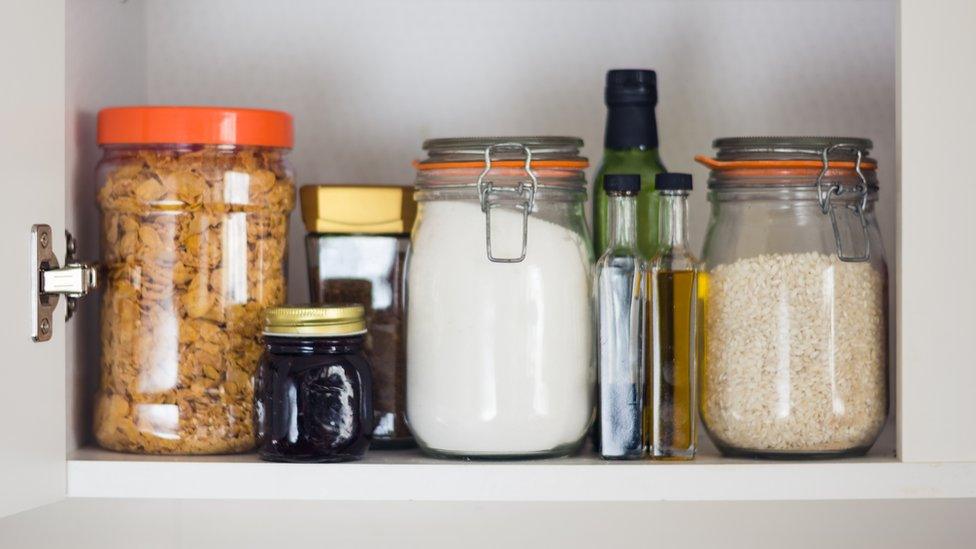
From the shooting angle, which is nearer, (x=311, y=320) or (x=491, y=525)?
(x=311, y=320)

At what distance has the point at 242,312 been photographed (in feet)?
2.43

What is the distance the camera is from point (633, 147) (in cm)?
78

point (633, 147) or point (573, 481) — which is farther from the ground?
point (633, 147)

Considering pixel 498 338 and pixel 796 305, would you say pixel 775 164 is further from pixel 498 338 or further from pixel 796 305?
pixel 498 338

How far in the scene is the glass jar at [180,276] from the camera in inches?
28.7

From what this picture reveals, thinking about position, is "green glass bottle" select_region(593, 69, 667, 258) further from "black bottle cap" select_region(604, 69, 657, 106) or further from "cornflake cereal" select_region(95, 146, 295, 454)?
"cornflake cereal" select_region(95, 146, 295, 454)

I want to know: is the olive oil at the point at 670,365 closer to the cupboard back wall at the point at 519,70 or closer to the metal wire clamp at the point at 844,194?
the metal wire clamp at the point at 844,194

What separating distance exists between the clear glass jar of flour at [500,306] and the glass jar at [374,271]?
1.7 inches

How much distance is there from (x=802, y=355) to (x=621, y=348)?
0.38ft

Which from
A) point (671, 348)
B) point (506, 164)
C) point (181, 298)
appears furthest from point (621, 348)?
point (181, 298)

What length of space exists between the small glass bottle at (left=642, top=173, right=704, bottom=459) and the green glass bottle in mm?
27
